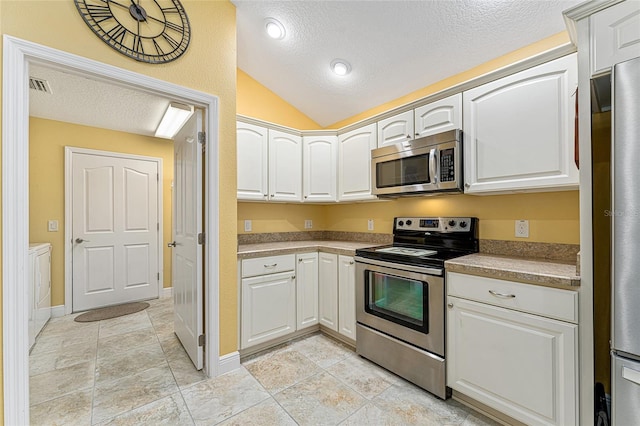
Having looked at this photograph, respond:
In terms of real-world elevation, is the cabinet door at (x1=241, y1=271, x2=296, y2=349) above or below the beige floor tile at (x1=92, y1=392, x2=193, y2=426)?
above

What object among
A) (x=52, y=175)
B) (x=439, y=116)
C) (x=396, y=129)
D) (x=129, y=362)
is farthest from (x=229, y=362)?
(x=52, y=175)

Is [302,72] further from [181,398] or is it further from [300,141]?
[181,398]

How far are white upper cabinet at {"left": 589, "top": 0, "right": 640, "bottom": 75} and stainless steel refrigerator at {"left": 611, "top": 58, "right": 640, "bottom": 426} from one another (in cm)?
9

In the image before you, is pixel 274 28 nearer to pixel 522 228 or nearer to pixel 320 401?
pixel 522 228

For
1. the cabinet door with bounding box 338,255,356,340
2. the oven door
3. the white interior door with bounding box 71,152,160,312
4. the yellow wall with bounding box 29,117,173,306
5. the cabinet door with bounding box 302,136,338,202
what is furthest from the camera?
the white interior door with bounding box 71,152,160,312

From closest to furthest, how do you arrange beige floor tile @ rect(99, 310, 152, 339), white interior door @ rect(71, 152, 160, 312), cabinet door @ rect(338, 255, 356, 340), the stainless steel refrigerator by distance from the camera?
the stainless steel refrigerator < cabinet door @ rect(338, 255, 356, 340) < beige floor tile @ rect(99, 310, 152, 339) < white interior door @ rect(71, 152, 160, 312)

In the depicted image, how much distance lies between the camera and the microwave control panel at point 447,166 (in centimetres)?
201

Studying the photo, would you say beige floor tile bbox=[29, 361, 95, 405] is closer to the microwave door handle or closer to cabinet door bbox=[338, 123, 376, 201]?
cabinet door bbox=[338, 123, 376, 201]

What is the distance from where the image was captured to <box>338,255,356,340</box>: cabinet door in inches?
95.8

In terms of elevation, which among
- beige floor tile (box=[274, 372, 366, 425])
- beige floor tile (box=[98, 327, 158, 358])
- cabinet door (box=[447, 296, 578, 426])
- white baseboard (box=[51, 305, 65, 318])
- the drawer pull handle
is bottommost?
beige floor tile (box=[98, 327, 158, 358])

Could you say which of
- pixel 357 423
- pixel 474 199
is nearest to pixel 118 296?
pixel 357 423

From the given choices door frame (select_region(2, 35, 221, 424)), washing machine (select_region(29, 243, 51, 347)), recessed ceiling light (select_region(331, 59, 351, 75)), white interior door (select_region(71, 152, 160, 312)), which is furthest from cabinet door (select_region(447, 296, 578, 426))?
white interior door (select_region(71, 152, 160, 312))

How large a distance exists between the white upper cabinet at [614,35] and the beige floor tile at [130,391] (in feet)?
9.97

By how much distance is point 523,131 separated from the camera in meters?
1.73
